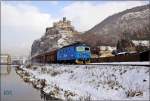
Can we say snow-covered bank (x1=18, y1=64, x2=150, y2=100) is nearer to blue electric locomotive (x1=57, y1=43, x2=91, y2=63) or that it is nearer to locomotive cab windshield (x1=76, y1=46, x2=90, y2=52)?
blue electric locomotive (x1=57, y1=43, x2=91, y2=63)

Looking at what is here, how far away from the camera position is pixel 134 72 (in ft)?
60.7

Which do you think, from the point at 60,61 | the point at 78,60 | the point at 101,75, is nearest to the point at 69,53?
the point at 78,60

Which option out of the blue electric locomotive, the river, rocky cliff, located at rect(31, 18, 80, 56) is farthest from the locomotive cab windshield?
rocky cliff, located at rect(31, 18, 80, 56)

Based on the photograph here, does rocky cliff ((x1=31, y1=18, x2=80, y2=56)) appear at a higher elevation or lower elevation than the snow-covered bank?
higher

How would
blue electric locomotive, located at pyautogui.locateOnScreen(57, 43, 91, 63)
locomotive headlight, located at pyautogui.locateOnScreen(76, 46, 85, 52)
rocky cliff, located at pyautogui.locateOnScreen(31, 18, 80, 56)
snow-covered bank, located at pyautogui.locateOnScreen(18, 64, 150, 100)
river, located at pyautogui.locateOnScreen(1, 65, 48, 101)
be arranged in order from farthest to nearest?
rocky cliff, located at pyautogui.locateOnScreen(31, 18, 80, 56)
locomotive headlight, located at pyautogui.locateOnScreen(76, 46, 85, 52)
blue electric locomotive, located at pyautogui.locateOnScreen(57, 43, 91, 63)
river, located at pyautogui.locateOnScreen(1, 65, 48, 101)
snow-covered bank, located at pyautogui.locateOnScreen(18, 64, 150, 100)

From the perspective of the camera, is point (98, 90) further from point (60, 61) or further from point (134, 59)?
point (60, 61)

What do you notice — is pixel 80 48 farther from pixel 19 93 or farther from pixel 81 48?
pixel 19 93

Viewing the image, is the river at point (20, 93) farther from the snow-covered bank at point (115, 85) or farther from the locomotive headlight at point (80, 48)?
the locomotive headlight at point (80, 48)

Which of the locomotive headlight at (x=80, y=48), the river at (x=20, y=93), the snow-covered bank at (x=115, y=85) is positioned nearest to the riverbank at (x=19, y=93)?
the river at (x=20, y=93)

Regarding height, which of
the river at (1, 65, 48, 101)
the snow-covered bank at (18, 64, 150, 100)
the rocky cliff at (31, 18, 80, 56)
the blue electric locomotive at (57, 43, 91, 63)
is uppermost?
the rocky cliff at (31, 18, 80, 56)

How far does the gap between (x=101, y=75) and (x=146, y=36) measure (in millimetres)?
87656

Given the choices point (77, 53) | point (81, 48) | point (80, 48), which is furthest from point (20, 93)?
point (81, 48)

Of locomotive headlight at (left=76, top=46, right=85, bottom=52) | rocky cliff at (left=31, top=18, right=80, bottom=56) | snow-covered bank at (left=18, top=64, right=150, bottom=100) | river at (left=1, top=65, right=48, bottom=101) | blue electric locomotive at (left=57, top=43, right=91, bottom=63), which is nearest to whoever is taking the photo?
snow-covered bank at (left=18, top=64, right=150, bottom=100)

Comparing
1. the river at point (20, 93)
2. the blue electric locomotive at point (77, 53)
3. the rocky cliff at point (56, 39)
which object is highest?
the rocky cliff at point (56, 39)
